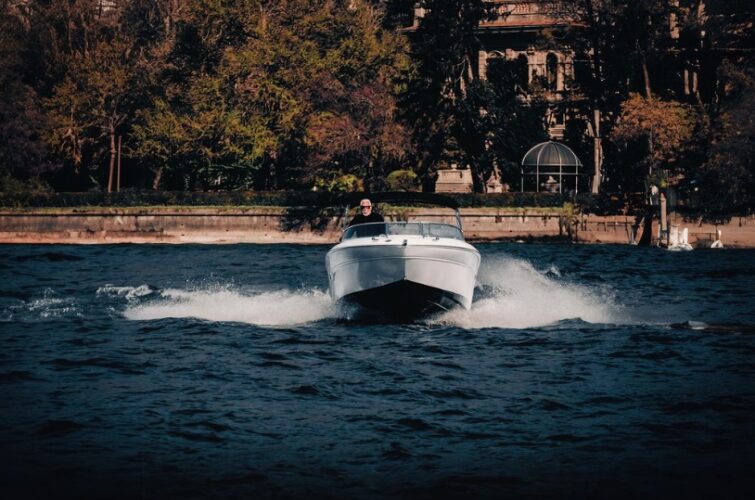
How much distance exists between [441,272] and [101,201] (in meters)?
47.9

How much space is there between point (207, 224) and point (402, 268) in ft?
147

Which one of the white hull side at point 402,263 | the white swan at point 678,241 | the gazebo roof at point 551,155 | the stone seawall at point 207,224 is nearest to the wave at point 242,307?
the white hull side at point 402,263

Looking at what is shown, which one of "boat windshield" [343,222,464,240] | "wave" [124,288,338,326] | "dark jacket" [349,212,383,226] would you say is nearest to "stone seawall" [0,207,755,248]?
"wave" [124,288,338,326]

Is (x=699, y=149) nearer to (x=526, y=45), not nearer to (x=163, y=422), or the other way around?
(x=526, y=45)

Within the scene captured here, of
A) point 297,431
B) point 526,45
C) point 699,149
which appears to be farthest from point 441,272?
point 526,45

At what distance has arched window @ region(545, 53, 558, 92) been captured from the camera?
74750 millimetres

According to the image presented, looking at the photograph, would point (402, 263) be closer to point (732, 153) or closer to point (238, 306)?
point (238, 306)

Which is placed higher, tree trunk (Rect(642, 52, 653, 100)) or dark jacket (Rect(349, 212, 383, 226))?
tree trunk (Rect(642, 52, 653, 100))

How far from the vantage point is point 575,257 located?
48.3m

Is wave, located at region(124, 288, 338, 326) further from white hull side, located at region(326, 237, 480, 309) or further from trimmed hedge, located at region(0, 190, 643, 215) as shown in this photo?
trimmed hedge, located at region(0, 190, 643, 215)

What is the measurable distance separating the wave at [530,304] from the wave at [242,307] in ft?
8.93

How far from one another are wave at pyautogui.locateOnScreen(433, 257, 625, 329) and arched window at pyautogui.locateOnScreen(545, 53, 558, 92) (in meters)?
44.6

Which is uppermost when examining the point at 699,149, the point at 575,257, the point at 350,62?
the point at 350,62

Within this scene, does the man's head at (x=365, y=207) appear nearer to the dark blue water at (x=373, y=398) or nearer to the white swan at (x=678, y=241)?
the dark blue water at (x=373, y=398)
